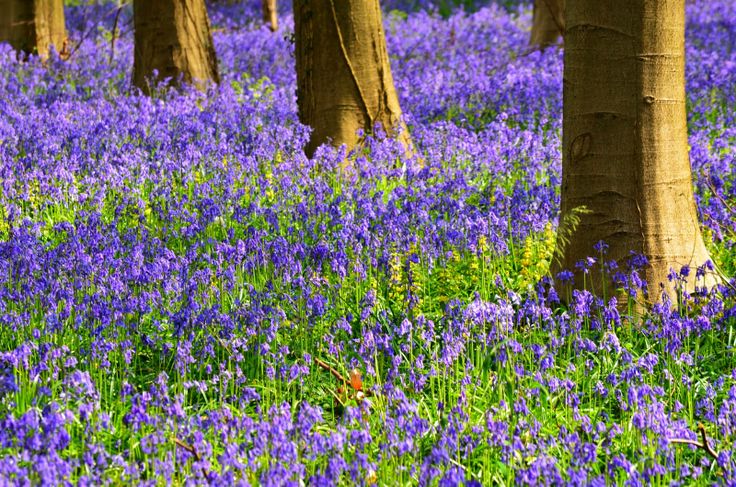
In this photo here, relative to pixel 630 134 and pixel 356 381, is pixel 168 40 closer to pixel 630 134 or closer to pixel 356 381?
pixel 630 134

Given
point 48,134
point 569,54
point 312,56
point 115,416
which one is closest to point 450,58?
point 312,56

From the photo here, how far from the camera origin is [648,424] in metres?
3.00

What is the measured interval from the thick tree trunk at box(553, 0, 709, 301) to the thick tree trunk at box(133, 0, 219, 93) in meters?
→ 5.84

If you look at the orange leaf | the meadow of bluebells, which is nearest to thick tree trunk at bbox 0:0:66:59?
the meadow of bluebells

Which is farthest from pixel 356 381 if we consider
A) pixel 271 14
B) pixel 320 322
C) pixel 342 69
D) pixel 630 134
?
pixel 271 14

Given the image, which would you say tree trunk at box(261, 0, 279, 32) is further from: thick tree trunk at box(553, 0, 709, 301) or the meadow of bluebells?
thick tree trunk at box(553, 0, 709, 301)

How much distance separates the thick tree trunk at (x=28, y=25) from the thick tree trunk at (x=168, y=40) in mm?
2451

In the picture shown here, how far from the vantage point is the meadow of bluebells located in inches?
114

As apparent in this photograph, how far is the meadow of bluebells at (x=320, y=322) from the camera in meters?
2.90

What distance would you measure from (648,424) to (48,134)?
496 centimetres

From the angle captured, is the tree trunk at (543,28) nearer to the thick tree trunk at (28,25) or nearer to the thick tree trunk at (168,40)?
the thick tree trunk at (168,40)

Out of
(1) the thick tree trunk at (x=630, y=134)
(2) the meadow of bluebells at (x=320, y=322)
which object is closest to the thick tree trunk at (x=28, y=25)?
(2) the meadow of bluebells at (x=320, y=322)

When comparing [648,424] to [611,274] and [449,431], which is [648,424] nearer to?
[449,431]

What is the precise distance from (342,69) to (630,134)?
3.27 metres
